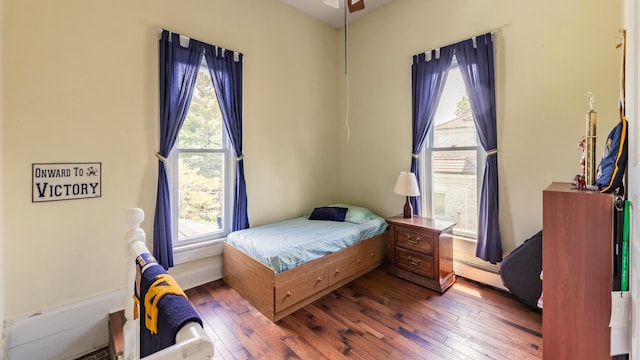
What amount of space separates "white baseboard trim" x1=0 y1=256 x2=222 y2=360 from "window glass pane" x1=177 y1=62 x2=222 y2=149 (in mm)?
1464

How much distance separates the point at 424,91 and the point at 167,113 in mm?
2627

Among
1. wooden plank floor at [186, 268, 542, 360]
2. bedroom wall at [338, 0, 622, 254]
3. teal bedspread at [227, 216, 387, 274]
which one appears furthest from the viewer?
teal bedspread at [227, 216, 387, 274]

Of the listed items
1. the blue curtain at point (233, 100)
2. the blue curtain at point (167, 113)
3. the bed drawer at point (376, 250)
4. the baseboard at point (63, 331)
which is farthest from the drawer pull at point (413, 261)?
the baseboard at point (63, 331)

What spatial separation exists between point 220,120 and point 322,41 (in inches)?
76.8

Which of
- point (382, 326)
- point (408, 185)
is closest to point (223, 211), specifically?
point (382, 326)

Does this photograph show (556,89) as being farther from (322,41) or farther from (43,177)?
(43,177)

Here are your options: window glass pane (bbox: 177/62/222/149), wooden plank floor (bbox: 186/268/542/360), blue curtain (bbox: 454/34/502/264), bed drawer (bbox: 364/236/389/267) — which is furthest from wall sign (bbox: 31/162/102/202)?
blue curtain (bbox: 454/34/502/264)

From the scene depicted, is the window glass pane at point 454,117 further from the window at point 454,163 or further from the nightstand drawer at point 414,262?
the nightstand drawer at point 414,262

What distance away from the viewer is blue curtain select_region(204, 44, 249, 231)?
2725 millimetres

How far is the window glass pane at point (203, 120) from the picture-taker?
267cm

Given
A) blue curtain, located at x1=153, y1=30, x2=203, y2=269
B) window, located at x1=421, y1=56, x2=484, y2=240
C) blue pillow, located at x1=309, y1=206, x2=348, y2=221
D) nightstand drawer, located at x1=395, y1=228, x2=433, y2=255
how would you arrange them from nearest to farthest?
1. blue curtain, located at x1=153, y1=30, x2=203, y2=269
2. nightstand drawer, located at x1=395, y1=228, x2=433, y2=255
3. window, located at x1=421, y1=56, x2=484, y2=240
4. blue pillow, located at x1=309, y1=206, x2=348, y2=221

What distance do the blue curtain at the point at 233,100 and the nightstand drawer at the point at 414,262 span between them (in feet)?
5.61

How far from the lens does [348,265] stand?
9.07 ft

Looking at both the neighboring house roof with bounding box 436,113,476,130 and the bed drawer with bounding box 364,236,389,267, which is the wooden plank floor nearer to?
the bed drawer with bounding box 364,236,389,267
